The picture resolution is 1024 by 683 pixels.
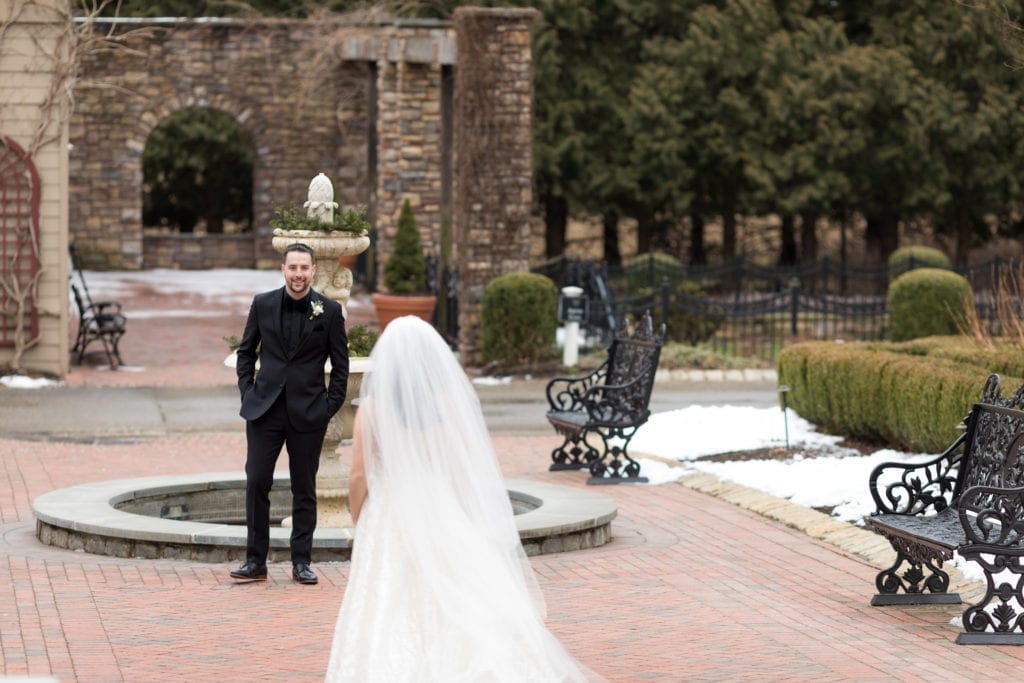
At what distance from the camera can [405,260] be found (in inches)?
909

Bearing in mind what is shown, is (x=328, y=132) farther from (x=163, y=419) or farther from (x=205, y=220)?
(x=163, y=419)

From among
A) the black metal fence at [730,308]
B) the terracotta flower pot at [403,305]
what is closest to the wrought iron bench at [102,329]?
the terracotta flower pot at [403,305]

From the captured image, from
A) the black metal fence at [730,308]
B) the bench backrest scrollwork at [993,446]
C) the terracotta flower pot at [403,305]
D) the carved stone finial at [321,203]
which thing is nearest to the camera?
the bench backrest scrollwork at [993,446]

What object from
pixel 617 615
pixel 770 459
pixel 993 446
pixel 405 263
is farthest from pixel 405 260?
pixel 617 615

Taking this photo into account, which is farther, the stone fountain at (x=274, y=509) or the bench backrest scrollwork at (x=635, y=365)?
the bench backrest scrollwork at (x=635, y=365)

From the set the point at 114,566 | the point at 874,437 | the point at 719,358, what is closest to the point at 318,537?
the point at 114,566

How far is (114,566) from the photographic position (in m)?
8.50

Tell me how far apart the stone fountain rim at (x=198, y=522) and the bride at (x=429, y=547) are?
2809 millimetres

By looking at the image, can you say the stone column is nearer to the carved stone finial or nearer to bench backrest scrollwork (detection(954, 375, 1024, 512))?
the carved stone finial

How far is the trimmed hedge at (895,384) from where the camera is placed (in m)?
11.2

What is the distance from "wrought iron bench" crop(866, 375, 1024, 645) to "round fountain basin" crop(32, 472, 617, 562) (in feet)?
5.94

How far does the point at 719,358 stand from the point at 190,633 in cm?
1391

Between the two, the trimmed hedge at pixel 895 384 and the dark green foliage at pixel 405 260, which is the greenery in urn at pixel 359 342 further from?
the dark green foliage at pixel 405 260

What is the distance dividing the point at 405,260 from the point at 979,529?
52.5 feet
